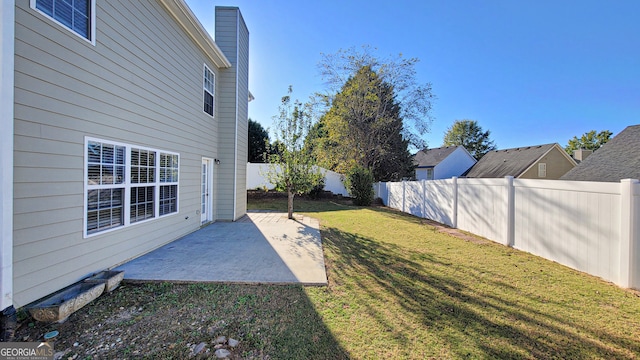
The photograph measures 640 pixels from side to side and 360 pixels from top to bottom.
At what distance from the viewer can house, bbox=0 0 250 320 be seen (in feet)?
8.36

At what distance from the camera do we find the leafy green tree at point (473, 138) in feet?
124

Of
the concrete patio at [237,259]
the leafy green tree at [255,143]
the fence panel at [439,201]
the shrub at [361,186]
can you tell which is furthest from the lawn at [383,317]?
the leafy green tree at [255,143]

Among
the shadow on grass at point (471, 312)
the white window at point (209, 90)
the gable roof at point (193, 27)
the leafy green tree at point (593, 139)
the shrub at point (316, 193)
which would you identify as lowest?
the shadow on grass at point (471, 312)

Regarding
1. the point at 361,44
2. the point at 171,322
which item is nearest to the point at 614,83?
the point at 361,44

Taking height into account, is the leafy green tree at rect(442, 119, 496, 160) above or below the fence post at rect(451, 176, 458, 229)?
above

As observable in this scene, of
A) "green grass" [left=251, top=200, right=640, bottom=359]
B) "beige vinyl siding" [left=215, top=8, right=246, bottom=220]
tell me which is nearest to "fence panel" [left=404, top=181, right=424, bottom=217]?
"green grass" [left=251, top=200, right=640, bottom=359]

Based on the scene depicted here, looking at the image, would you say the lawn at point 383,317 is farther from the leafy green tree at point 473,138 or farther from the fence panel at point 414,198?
the leafy green tree at point 473,138

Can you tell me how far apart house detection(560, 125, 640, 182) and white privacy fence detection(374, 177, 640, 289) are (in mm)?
8487

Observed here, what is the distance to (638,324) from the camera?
8.12ft

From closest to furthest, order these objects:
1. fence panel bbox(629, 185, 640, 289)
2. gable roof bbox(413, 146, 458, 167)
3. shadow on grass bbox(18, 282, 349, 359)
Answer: shadow on grass bbox(18, 282, 349, 359) < fence panel bbox(629, 185, 640, 289) < gable roof bbox(413, 146, 458, 167)

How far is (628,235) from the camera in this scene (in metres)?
3.22

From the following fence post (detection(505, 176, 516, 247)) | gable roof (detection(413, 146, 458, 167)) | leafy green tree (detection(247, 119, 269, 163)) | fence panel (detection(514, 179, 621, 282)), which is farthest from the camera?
gable roof (detection(413, 146, 458, 167))

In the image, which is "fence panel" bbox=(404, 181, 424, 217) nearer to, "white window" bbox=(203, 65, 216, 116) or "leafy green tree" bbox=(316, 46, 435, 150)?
"leafy green tree" bbox=(316, 46, 435, 150)

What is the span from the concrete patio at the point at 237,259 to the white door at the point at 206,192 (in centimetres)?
92
